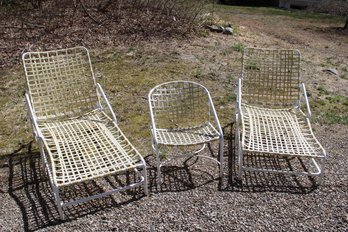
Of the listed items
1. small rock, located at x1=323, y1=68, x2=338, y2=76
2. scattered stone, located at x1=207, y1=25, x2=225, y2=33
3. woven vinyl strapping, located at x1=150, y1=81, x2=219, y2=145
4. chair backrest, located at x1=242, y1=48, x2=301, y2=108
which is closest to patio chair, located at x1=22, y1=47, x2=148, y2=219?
woven vinyl strapping, located at x1=150, y1=81, x2=219, y2=145

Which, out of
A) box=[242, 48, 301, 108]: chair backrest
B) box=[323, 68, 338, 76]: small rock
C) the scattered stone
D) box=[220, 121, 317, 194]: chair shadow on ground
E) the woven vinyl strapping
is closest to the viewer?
box=[220, 121, 317, 194]: chair shadow on ground

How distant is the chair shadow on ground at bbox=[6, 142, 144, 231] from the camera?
10.2ft

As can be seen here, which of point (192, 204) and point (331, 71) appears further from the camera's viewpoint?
point (331, 71)

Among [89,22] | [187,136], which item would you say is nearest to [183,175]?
[187,136]

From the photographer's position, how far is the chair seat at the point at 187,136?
3.54 meters

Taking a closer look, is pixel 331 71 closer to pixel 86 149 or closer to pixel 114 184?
pixel 114 184

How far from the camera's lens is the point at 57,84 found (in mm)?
4219

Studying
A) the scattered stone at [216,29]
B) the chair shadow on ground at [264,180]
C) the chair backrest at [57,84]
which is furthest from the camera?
the scattered stone at [216,29]

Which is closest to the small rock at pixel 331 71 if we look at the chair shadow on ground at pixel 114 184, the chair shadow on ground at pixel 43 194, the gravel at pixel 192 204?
the gravel at pixel 192 204

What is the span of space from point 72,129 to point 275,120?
7.22 feet

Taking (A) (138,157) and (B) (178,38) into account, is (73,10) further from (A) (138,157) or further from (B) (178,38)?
(A) (138,157)

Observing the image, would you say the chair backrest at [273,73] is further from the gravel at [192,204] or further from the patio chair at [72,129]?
the patio chair at [72,129]

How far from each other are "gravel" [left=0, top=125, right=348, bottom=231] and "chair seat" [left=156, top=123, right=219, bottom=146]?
37 cm

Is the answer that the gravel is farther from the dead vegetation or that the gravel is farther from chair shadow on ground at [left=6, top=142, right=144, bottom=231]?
the dead vegetation
